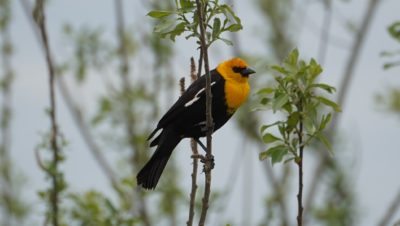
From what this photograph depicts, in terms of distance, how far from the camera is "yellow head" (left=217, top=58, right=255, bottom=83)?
14.3 feet

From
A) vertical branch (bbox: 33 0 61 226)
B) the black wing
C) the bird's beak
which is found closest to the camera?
vertical branch (bbox: 33 0 61 226)

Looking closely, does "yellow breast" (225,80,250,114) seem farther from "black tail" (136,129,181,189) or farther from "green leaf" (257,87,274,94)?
"green leaf" (257,87,274,94)

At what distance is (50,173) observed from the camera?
426 centimetres

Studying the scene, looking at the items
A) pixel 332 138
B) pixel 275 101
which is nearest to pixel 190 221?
pixel 275 101

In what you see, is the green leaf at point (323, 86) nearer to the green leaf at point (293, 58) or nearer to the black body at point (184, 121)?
the green leaf at point (293, 58)

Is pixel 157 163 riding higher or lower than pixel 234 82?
lower

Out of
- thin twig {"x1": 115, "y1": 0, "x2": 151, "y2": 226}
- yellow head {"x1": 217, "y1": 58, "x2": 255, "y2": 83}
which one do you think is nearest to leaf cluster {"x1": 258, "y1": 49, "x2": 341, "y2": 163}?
yellow head {"x1": 217, "y1": 58, "x2": 255, "y2": 83}

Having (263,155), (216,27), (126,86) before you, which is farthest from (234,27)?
(126,86)

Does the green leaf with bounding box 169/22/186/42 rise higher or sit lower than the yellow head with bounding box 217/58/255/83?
higher

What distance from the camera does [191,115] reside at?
4.10m

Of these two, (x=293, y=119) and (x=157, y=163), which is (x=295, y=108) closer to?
(x=293, y=119)

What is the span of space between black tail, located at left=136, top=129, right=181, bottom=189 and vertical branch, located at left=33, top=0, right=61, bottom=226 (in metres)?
0.49

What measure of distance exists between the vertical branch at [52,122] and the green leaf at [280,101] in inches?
52.2

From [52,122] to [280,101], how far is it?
5.03 feet
